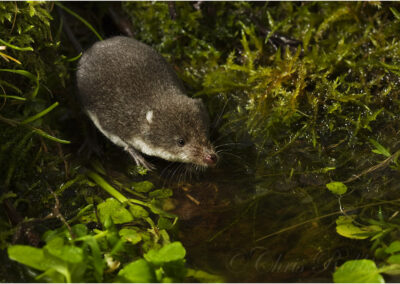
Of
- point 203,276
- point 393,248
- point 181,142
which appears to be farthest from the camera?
point 181,142

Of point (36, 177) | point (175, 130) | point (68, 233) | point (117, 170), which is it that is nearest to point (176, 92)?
point (175, 130)

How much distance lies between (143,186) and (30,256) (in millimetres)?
1419

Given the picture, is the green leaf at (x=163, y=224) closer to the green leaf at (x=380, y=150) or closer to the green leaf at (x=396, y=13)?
the green leaf at (x=380, y=150)

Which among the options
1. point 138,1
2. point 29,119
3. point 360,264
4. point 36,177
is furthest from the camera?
point 138,1

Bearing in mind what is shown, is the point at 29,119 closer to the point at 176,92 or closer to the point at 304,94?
the point at 176,92

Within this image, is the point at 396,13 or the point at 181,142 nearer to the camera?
the point at 181,142

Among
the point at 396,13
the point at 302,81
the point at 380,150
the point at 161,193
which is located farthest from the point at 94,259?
the point at 396,13

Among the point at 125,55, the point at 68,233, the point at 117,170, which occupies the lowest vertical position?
the point at 117,170

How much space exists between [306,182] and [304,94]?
1.00 m

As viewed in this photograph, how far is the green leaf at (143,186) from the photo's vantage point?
372 centimetres

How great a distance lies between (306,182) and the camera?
3.63m

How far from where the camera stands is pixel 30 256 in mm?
2418

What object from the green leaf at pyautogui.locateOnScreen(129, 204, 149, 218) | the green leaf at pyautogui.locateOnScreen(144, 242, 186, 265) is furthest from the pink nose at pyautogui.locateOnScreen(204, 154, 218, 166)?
the green leaf at pyautogui.locateOnScreen(144, 242, 186, 265)

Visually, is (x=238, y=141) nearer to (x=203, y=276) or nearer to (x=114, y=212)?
(x=114, y=212)
